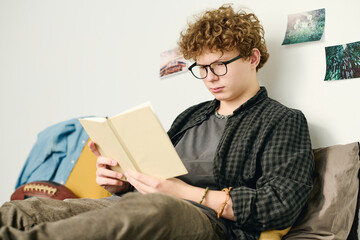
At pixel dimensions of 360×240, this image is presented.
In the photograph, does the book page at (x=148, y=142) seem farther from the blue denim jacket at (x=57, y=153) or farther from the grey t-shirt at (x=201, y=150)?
the blue denim jacket at (x=57, y=153)

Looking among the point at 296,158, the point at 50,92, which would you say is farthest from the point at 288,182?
the point at 50,92

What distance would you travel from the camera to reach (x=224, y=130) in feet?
4.03

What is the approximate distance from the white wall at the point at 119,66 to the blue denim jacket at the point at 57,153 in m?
0.22

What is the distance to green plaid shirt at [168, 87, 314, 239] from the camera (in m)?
0.98

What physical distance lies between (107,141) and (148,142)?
0.51ft

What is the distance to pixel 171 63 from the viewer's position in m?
1.73

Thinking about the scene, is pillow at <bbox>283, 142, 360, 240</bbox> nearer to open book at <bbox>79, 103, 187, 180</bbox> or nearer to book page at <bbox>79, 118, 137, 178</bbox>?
open book at <bbox>79, 103, 187, 180</bbox>

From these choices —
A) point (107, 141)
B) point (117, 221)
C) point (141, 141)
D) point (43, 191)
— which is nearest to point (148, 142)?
point (141, 141)

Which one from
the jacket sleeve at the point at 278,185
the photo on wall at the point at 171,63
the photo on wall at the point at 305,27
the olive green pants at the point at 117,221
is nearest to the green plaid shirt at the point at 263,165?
the jacket sleeve at the point at 278,185

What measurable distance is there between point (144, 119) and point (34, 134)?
157 centimetres

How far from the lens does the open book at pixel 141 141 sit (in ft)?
3.02

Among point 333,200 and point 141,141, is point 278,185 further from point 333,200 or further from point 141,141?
point 141,141

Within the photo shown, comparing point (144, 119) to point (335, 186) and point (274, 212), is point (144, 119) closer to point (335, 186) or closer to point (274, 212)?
point (274, 212)

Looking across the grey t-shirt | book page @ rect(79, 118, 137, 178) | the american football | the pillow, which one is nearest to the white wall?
the pillow
